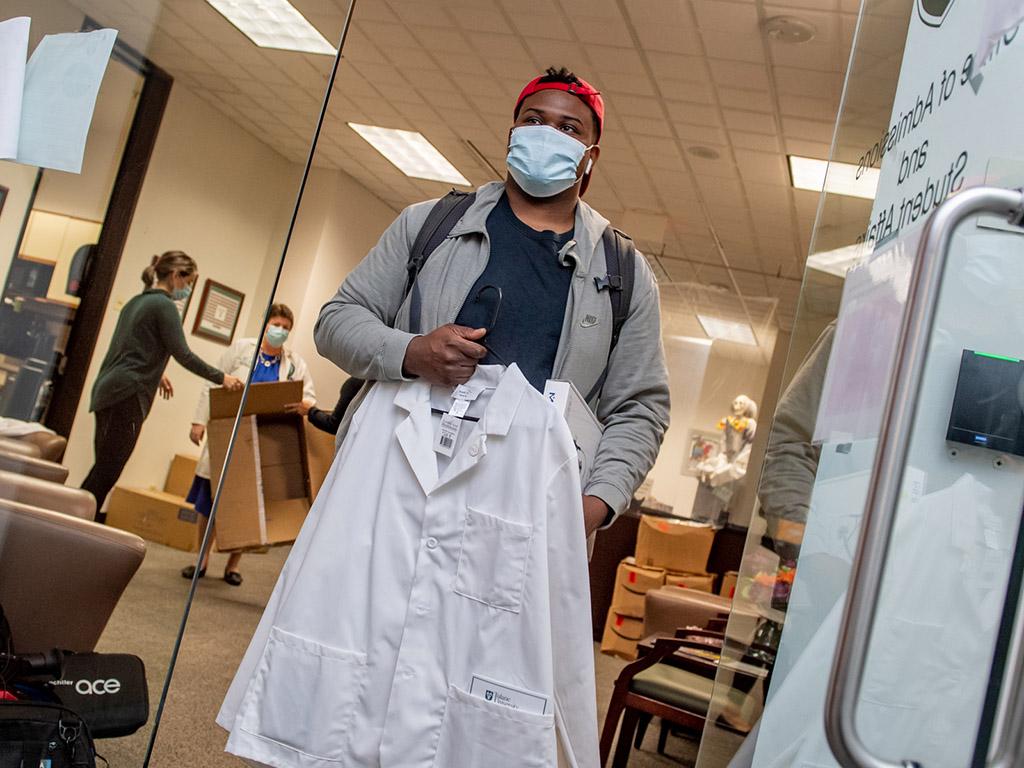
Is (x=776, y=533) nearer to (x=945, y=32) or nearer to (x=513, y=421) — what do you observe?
(x=513, y=421)

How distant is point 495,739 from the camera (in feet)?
4.42

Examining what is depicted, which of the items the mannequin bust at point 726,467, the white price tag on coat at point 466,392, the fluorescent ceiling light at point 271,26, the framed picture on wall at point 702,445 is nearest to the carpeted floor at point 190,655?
the white price tag on coat at point 466,392

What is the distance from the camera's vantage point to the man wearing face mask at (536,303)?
1.59 m

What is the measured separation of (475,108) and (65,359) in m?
5.60

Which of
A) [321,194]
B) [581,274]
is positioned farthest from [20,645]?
[321,194]

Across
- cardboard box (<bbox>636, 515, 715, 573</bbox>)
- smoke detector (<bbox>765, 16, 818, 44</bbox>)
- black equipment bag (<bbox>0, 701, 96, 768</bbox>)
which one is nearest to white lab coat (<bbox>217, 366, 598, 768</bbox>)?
black equipment bag (<bbox>0, 701, 96, 768</bbox>)

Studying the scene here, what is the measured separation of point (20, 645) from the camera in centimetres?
181

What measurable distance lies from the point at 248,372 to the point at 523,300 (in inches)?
26.2

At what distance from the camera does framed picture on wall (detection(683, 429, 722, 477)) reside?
28.3 ft

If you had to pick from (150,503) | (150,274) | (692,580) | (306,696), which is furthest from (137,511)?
(692,580)

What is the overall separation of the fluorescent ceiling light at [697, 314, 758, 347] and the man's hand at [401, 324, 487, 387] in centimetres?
769

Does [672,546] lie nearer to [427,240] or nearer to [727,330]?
[727,330]

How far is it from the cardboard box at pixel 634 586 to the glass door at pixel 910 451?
4825mm

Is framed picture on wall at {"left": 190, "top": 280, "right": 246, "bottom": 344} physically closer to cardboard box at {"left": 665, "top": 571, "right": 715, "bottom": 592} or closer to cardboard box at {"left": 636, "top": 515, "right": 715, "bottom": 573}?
cardboard box at {"left": 665, "top": 571, "right": 715, "bottom": 592}
